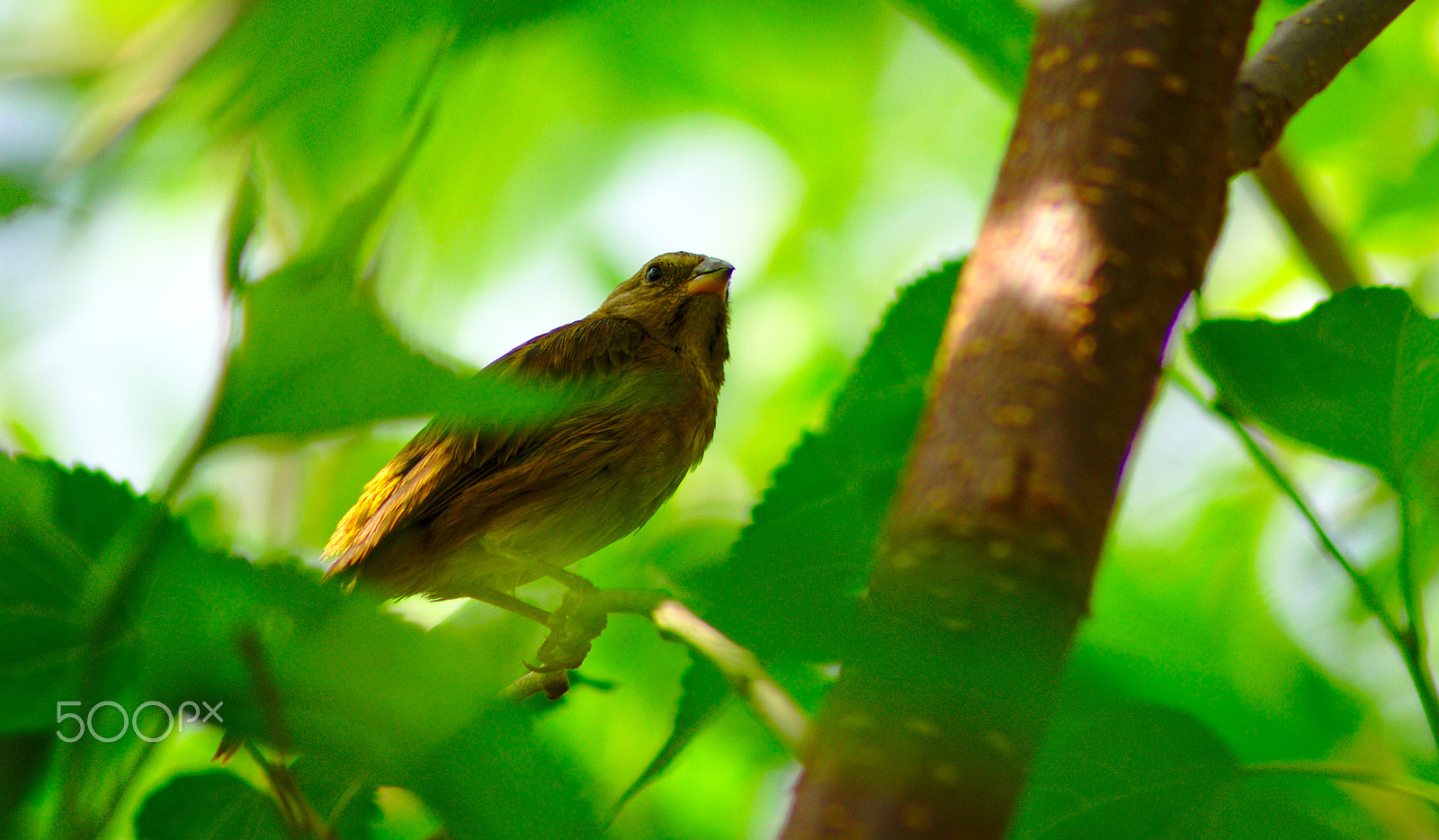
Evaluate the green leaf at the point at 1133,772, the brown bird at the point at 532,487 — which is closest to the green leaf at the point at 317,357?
the green leaf at the point at 1133,772

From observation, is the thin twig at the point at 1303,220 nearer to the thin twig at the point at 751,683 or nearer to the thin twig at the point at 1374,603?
the thin twig at the point at 1374,603

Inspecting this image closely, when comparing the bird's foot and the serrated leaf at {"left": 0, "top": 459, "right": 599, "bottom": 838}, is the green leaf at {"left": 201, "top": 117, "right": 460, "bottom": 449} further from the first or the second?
the bird's foot

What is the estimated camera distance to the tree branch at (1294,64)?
5.20 ft

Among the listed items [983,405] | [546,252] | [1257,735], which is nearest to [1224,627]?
[1257,735]

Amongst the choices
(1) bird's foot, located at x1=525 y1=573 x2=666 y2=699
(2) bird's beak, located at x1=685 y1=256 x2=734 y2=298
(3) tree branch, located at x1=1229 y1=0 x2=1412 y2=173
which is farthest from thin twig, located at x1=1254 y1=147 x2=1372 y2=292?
(1) bird's foot, located at x1=525 y1=573 x2=666 y2=699

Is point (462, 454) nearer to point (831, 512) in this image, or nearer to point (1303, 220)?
point (831, 512)

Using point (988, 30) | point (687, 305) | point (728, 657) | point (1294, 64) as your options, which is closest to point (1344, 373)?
point (1294, 64)

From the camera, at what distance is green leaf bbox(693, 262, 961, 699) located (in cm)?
137

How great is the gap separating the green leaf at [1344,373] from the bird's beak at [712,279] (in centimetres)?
244

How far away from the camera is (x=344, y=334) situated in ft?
2.37

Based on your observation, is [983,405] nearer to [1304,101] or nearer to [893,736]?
[893,736]

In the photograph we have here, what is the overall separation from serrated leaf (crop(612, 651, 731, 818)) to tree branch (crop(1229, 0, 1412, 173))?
1003 mm

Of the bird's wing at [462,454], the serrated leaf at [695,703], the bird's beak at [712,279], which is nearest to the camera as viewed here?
the serrated leaf at [695,703]

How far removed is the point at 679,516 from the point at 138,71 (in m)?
2.65
